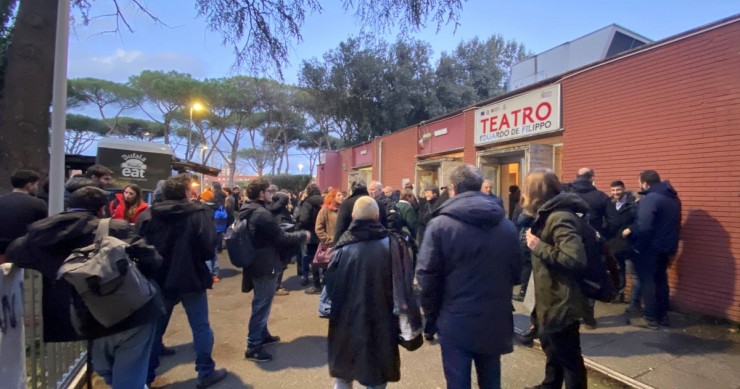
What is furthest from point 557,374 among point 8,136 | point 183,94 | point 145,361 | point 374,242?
point 183,94

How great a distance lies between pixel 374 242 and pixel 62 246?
6.43 ft

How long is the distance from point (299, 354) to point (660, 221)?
445 cm

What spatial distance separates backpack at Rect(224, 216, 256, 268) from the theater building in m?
5.52

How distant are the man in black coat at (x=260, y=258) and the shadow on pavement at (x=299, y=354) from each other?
0.14 metres

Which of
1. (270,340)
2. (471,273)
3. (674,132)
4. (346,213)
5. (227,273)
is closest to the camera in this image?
(471,273)

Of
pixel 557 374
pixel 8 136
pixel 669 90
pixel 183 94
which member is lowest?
pixel 557 374

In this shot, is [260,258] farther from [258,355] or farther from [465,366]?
[465,366]

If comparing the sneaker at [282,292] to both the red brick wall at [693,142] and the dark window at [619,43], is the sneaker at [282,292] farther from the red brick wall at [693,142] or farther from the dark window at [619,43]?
the dark window at [619,43]

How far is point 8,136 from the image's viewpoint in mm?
5227

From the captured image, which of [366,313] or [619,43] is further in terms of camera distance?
[619,43]

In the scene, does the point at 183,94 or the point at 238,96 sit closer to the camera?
the point at 183,94

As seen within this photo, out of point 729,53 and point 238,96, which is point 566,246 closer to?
point 729,53

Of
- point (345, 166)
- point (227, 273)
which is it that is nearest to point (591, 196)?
point (227, 273)

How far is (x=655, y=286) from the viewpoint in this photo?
482cm
